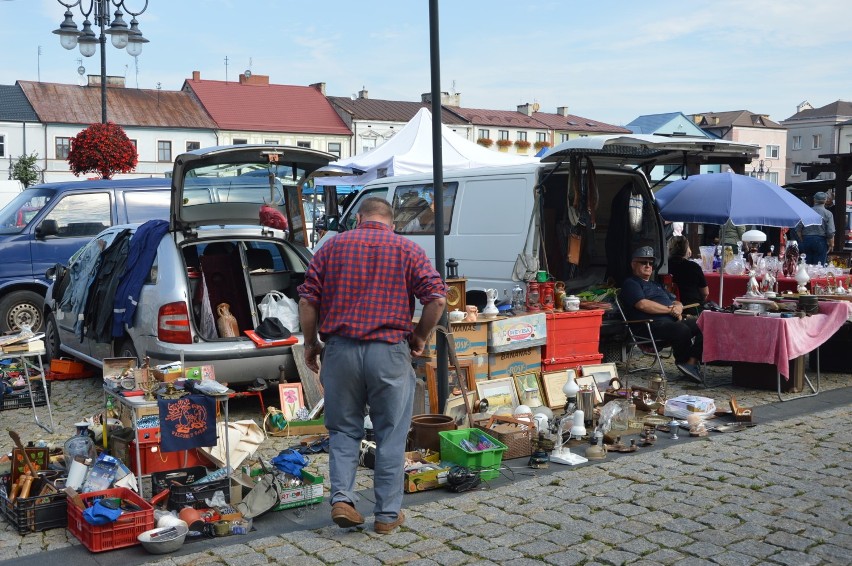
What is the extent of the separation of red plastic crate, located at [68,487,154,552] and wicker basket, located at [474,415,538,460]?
2539mm

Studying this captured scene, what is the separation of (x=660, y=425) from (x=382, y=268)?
Result: 3.49 m

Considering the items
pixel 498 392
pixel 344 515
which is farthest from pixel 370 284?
pixel 498 392

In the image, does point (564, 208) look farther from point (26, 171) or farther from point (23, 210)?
point (26, 171)

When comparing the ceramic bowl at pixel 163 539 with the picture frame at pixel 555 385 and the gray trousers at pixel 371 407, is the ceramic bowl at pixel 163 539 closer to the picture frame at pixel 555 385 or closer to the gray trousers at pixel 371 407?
the gray trousers at pixel 371 407

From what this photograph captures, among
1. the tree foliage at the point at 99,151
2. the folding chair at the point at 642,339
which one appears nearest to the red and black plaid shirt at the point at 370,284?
the folding chair at the point at 642,339

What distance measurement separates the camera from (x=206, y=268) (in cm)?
839

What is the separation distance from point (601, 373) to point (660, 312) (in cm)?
115

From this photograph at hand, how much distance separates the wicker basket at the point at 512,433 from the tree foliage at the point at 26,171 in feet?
145

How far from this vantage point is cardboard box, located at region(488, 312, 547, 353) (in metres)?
7.81

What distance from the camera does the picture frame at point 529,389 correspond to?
7.64 metres

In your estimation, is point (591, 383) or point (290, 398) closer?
point (290, 398)

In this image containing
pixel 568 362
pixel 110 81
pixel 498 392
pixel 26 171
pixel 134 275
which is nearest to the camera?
pixel 498 392

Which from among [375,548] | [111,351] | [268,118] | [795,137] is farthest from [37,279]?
[795,137]

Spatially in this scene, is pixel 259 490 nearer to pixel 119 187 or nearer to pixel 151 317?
pixel 151 317
